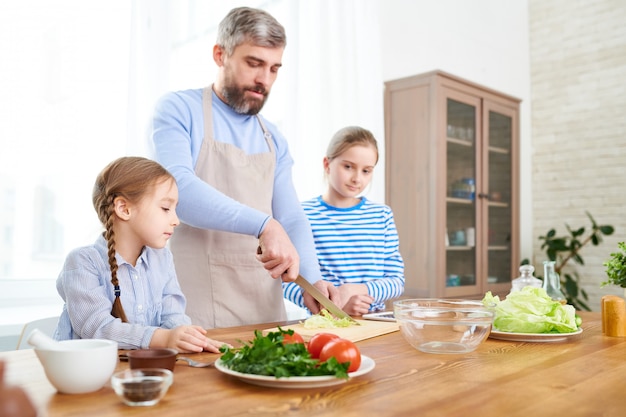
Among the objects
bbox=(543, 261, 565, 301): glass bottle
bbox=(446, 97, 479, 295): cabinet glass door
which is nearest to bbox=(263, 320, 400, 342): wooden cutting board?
bbox=(543, 261, 565, 301): glass bottle

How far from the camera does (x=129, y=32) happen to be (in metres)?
2.82

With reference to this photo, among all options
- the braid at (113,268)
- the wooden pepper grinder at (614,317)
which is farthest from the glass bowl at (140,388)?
the wooden pepper grinder at (614,317)

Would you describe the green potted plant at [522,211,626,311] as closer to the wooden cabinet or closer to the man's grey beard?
the wooden cabinet

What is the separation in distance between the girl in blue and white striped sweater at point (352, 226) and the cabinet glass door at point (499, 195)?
2492 millimetres

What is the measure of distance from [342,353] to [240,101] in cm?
124

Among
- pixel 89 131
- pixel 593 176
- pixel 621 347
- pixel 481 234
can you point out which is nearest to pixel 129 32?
pixel 89 131

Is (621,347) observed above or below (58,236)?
below

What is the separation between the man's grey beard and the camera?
2.04m

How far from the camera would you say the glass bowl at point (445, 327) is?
4.18ft

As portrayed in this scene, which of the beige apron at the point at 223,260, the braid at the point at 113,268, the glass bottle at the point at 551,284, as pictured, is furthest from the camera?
the glass bottle at the point at 551,284

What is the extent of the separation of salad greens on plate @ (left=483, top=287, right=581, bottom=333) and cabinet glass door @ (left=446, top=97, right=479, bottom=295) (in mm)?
2488

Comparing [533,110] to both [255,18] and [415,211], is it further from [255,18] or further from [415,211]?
[255,18]

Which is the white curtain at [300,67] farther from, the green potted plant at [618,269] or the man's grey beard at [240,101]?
the green potted plant at [618,269]

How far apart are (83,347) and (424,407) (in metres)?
0.55
